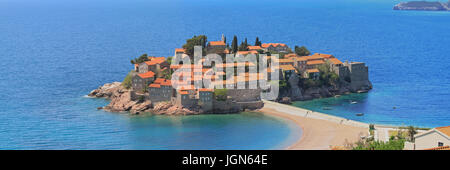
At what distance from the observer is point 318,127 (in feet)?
214

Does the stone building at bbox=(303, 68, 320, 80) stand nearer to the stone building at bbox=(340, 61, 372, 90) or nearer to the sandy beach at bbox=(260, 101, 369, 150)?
the stone building at bbox=(340, 61, 372, 90)

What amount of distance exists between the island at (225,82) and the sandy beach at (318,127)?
3.24 m

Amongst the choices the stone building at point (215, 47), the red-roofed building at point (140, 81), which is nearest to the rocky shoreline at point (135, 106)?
the red-roofed building at point (140, 81)

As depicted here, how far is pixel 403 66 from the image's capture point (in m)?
109

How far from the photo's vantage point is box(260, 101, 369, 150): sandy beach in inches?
2322

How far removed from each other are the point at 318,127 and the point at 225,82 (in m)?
14.1

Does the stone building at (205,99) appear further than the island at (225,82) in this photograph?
No

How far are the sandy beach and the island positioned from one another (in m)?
3.24

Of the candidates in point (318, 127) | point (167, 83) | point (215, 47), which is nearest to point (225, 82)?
point (167, 83)

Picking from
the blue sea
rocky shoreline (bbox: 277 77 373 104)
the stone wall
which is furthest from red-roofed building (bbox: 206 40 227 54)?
the blue sea

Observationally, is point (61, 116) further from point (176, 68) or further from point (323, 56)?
point (323, 56)

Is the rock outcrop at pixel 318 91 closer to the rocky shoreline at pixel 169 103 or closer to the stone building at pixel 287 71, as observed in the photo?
the rocky shoreline at pixel 169 103

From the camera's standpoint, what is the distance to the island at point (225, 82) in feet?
238

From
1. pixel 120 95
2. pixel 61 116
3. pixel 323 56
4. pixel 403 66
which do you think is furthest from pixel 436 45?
pixel 61 116
